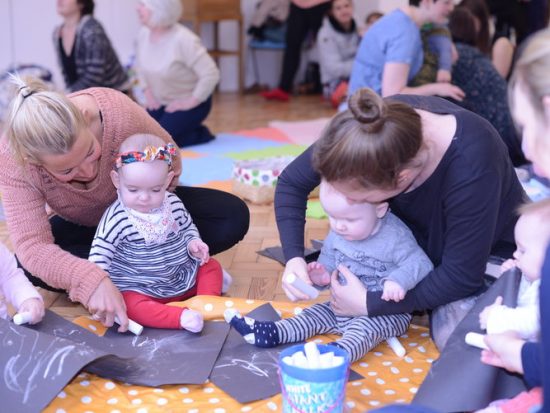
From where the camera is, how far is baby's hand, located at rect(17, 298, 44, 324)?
1695 millimetres

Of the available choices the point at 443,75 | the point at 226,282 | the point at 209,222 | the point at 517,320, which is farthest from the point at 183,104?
the point at 517,320

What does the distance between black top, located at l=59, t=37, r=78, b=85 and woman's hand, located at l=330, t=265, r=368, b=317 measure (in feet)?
8.53

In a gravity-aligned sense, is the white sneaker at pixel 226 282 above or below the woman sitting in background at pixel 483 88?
below

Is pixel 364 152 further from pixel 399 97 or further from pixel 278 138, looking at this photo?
pixel 278 138

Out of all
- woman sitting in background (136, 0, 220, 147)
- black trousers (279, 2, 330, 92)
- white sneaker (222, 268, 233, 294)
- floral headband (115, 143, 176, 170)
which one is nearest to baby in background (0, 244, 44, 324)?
floral headband (115, 143, 176, 170)

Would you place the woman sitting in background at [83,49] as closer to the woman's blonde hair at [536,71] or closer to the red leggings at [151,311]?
the red leggings at [151,311]

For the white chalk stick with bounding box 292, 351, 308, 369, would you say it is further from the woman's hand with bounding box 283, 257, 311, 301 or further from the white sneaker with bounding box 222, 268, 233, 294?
the white sneaker with bounding box 222, 268, 233, 294

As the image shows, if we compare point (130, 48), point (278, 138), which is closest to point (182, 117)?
point (278, 138)

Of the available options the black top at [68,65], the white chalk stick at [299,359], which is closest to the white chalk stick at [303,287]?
the white chalk stick at [299,359]

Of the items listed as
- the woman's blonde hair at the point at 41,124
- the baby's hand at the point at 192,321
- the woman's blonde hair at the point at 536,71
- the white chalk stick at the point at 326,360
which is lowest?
the baby's hand at the point at 192,321

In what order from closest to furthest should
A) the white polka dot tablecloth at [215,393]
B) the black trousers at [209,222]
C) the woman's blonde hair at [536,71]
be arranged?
the woman's blonde hair at [536,71] < the white polka dot tablecloth at [215,393] < the black trousers at [209,222]

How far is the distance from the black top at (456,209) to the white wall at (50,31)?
4.15 meters

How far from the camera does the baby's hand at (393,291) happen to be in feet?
5.31

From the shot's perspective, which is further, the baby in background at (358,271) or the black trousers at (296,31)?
the black trousers at (296,31)
